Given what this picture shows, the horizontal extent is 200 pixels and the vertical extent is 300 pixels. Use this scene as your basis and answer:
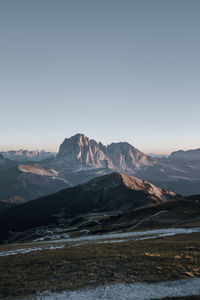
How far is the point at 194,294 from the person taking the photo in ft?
65.8

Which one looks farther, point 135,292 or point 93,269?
point 93,269

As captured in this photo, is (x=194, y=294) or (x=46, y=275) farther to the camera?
(x=46, y=275)

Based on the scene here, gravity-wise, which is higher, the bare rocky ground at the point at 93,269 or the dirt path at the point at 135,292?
the dirt path at the point at 135,292

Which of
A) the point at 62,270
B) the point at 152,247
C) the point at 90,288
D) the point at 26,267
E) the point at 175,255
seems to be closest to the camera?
the point at 90,288

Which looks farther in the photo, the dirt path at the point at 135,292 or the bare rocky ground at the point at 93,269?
the bare rocky ground at the point at 93,269

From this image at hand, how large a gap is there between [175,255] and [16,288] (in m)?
20.4

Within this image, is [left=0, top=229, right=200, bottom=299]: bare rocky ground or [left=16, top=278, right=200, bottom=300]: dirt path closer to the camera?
[left=16, top=278, right=200, bottom=300]: dirt path

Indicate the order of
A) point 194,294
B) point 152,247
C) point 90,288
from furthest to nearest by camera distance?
point 152,247 < point 90,288 < point 194,294

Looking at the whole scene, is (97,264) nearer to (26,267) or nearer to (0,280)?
(26,267)

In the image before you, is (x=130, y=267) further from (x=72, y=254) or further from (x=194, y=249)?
(x=194, y=249)

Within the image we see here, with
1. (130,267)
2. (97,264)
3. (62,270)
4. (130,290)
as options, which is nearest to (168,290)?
(130,290)

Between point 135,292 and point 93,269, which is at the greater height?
point 135,292

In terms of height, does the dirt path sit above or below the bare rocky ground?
above

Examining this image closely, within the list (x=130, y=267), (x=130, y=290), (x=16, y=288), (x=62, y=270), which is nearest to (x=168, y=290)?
(x=130, y=290)
